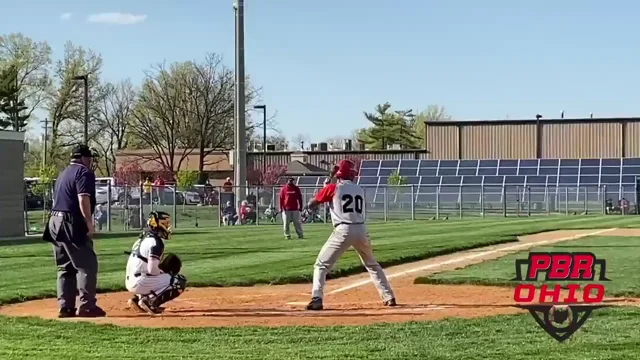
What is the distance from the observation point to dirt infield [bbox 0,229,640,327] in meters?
10.3

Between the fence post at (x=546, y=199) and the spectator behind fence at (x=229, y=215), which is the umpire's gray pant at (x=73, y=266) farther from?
the fence post at (x=546, y=199)

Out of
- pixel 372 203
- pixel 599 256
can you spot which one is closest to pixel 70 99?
pixel 372 203

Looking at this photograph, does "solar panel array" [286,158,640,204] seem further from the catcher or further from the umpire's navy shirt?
the umpire's navy shirt

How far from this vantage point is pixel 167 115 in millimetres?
68812

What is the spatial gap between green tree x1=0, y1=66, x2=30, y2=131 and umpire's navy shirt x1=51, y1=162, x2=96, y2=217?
178 ft

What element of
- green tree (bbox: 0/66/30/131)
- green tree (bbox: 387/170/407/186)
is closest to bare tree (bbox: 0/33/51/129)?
green tree (bbox: 0/66/30/131)

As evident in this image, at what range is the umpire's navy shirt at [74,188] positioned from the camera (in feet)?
34.3

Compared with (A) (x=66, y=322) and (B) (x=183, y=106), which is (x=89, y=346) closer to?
(A) (x=66, y=322)

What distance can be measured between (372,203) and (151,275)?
36514 mm

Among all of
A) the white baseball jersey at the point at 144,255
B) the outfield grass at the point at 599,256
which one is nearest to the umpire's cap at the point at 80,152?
the white baseball jersey at the point at 144,255

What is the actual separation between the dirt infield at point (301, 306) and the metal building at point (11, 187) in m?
17.6

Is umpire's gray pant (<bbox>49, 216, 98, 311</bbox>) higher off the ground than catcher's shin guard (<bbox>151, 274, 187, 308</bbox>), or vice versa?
umpire's gray pant (<bbox>49, 216, 98, 311</bbox>)

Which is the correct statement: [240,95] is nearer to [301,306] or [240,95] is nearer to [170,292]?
[301,306]

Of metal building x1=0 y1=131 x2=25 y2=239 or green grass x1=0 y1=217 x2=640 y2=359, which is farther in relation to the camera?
metal building x1=0 y1=131 x2=25 y2=239
